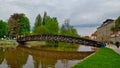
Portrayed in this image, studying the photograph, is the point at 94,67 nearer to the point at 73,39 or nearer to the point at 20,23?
the point at 73,39

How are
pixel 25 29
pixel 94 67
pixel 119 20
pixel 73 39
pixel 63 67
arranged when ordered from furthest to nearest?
pixel 25 29, pixel 119 20, pixel 73 39, pixel 63 67, pixel 94 67

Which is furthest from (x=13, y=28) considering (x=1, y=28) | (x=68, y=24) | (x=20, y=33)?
(x=68, y=24)

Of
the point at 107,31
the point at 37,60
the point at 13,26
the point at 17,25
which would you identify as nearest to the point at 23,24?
the point at 17,25

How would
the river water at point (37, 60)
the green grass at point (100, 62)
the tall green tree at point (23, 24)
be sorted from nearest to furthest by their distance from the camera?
the green grass at point (100, 62) < the river water at point (37, 60) < the tall green tree at point (23, 24)

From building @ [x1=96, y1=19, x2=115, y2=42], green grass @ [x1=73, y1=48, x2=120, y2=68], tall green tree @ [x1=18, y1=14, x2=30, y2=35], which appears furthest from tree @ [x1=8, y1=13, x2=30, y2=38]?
green grass @ [x1=73, y1=48, x2=120, y2=68]

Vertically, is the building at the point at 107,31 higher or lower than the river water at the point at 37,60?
higher

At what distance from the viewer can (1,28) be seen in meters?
91.2

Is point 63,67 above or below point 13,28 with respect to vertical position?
below

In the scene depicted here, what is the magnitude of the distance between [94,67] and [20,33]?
85.6 meters

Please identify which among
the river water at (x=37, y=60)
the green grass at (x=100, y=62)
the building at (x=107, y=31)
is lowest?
the river water at (x=37, y=60)

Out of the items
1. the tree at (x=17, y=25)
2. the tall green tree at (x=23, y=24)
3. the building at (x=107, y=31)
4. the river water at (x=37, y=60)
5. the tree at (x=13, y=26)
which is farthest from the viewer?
the building at (x=107, y=31)

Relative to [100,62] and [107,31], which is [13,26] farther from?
[100,62]

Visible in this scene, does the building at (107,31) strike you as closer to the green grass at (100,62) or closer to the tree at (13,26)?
the tree at (13,26)

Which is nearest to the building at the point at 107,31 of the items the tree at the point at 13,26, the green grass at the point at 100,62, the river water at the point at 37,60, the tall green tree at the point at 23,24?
the tall green tree at the point at 23,24
